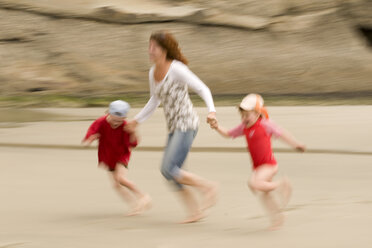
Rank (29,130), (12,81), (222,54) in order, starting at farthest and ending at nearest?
(222,54), (12,81), (29,130)

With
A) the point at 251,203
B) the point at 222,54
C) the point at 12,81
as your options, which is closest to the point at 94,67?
the point at 12,81

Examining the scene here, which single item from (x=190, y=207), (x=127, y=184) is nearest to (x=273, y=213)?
(x=190, y=207)

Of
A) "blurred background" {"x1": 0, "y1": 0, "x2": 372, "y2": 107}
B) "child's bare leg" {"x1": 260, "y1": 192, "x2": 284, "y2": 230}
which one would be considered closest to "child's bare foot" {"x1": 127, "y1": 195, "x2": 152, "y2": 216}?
"child's bare leg" {"x1": 260, "y1": 192, "x2": 284, "y2": 230}

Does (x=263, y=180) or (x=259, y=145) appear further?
(x=259, y=145)

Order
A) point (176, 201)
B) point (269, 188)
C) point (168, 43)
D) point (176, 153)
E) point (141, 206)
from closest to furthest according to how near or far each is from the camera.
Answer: point (269, 188)
point (176, 153)
point (168, 43)
point (141, 206)
point (176, 201)

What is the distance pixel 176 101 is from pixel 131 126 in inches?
17.3

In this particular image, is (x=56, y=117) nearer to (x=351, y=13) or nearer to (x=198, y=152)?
(x=198, y=152)

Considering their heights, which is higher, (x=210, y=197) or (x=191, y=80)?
(x=191, y=80)

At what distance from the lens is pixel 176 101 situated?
16.0ft

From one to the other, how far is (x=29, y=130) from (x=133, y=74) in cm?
951

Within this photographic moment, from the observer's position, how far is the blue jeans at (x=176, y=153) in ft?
15.8

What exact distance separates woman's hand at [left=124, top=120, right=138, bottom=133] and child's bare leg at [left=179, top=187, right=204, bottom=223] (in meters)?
0.56

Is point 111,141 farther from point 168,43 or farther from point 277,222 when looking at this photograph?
point 277,222

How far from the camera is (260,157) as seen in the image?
468cm
